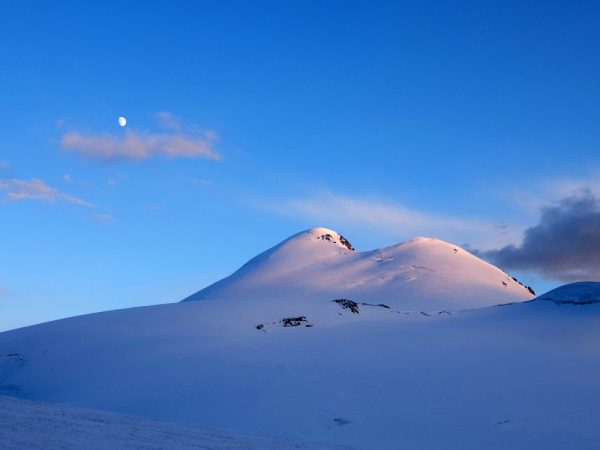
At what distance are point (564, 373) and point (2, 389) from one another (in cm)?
2005

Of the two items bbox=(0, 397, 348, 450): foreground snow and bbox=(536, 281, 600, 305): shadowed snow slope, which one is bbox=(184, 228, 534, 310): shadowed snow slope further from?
bbox=(0, 397, 348, 450): foreground snow

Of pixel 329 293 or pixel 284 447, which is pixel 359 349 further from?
pixel 329 293

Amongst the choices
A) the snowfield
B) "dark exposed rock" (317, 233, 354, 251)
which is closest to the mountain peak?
"dark exposed rock" (317, 233, 354, 251)

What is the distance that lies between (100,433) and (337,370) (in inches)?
423

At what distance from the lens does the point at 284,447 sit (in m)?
13.4

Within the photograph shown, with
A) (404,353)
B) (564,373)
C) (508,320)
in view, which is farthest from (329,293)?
(564,373)

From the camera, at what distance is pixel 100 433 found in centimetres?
1252

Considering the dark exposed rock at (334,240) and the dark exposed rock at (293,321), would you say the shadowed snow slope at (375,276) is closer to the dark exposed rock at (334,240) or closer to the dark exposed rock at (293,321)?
the dark exposed rock at (334,240)

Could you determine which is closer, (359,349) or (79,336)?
(359,349)

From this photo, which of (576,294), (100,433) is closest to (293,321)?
(576,294)

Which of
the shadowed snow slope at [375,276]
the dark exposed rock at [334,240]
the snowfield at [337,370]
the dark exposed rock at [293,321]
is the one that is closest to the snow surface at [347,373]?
the snowfield at [337,370]

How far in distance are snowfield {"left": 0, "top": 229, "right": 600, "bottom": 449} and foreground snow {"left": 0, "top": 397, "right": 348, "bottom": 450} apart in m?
1.07

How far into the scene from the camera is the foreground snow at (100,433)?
1121cm

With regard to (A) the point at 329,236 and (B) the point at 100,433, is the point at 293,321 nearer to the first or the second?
(B) the point at 100,433
